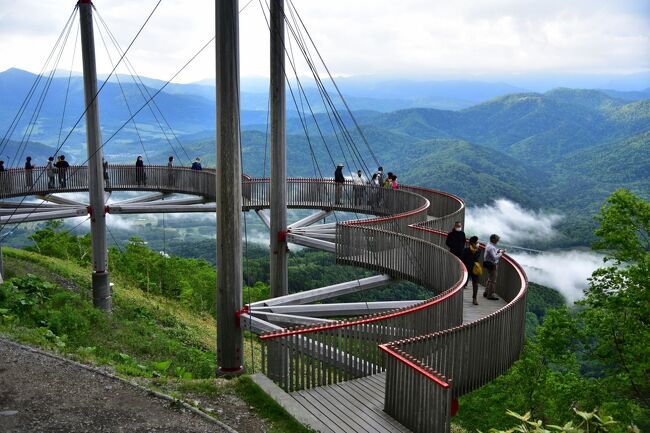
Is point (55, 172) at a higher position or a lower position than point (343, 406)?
higher

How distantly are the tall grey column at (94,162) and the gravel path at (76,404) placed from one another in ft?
45.1

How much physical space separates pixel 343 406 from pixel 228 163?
5343mm

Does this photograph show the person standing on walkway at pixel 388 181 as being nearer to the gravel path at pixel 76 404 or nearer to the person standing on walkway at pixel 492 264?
the person standing on walkway at pixel 492 264

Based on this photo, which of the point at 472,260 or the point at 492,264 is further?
the point at 472,260

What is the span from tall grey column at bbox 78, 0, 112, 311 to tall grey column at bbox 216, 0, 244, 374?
464 inches

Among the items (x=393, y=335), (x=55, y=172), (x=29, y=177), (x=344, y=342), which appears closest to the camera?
(x=344, y=342)

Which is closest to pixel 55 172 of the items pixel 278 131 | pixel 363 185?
pixel 278 131

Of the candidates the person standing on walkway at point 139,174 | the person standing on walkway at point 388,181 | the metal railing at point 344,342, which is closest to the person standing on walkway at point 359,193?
the person standing on walkway at point 388,181

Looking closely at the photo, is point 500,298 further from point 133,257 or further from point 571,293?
point 571,293

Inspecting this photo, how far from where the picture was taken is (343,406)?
9469mm

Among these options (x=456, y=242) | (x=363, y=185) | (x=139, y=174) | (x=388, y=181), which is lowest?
(x=456, y=242)

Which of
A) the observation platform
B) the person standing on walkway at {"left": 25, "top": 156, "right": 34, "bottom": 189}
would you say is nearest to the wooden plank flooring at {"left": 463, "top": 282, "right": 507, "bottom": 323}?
the observation platform

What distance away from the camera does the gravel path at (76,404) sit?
28.3 ft

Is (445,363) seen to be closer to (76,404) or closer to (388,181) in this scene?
(76,404)
